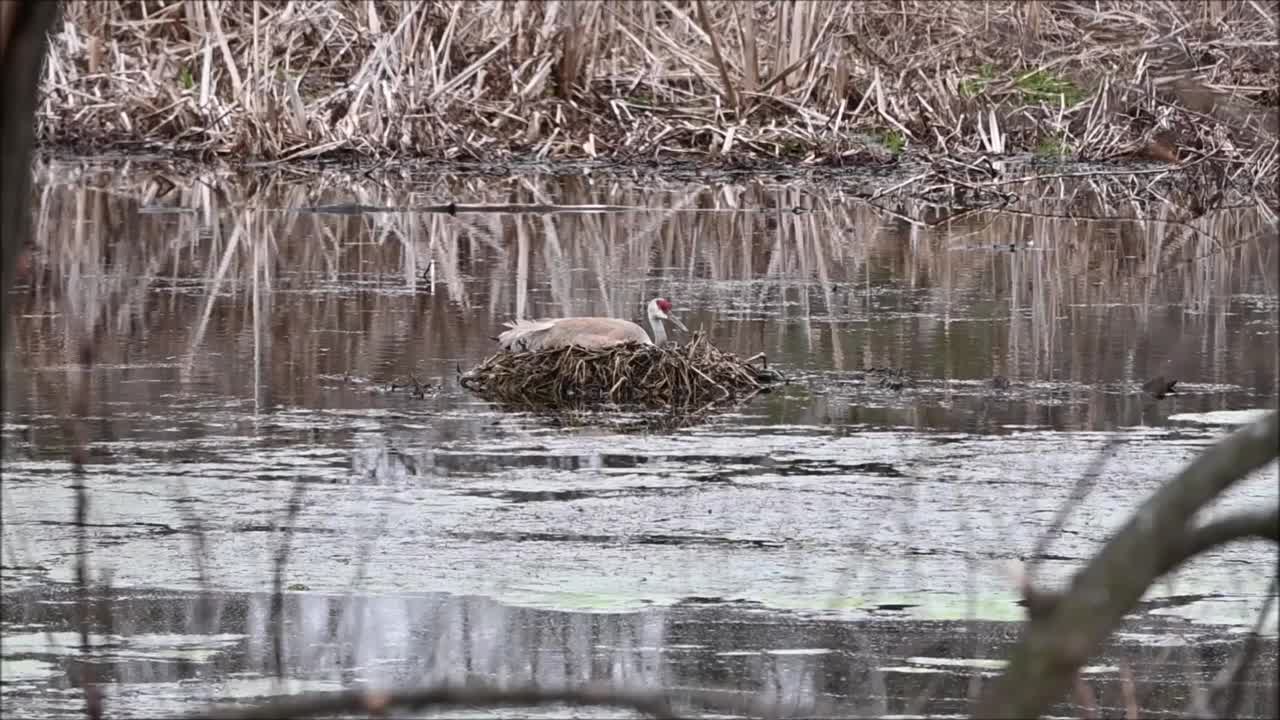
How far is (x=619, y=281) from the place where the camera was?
48.7ft

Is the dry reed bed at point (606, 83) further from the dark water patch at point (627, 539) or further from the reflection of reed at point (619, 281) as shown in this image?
the dark water patch at point (627, 539)

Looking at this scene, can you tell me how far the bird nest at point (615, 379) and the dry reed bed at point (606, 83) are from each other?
1227 centimetres

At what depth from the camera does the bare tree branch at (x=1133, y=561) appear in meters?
1.66

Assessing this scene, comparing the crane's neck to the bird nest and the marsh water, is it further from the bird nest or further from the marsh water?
the marsh water

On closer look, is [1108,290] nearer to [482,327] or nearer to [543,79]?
[482,327]

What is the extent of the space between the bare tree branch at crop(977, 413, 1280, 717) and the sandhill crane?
9064 mm

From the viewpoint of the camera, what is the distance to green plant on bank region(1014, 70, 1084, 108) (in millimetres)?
26125

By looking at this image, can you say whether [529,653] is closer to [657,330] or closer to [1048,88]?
[657,330]

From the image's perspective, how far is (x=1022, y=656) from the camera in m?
1.71

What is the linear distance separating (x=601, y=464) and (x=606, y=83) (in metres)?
16.7

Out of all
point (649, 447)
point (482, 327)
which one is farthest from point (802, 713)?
point (482, 327)

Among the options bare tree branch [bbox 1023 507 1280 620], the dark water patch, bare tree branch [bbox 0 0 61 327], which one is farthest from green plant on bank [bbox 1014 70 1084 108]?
bare tree branch [bbox 0 0 61 327]

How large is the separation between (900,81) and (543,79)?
3.95 metres

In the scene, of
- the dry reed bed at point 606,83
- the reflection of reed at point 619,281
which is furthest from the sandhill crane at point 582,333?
the dry reed bed at point 606,83
